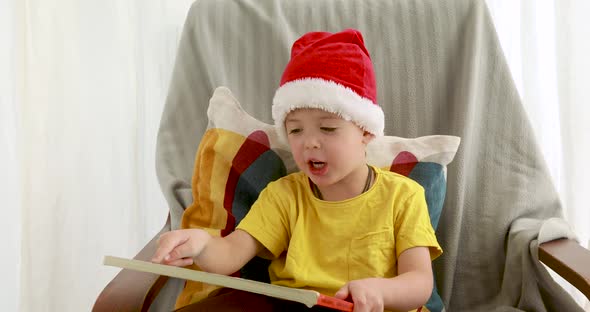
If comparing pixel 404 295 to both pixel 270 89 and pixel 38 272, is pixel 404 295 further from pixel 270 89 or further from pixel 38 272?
pixel 38 272

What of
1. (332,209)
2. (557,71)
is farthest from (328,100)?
(557,71)

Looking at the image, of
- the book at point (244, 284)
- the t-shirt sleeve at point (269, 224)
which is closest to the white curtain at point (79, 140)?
the t-shirt sleeve at point (269, 224)

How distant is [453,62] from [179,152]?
2.10 ft

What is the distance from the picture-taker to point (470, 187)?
57.3 inches

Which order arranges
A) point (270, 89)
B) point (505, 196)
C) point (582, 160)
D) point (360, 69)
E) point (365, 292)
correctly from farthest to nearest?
1. point (582, 160)
2. point (270, 89)
3. point (505, 196)
4. point (360, 69)
5. point (365, 292)

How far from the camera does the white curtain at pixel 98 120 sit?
1.63 metres

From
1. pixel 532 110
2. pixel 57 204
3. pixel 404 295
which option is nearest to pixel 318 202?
pixel 404 295

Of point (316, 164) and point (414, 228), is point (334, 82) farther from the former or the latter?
point (414, 228)

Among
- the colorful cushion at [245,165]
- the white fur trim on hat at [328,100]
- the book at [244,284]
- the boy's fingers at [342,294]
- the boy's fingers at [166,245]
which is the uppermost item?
the white fur trim on hat at [328,100]

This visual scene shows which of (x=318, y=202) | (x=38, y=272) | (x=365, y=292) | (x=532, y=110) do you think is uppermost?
(x=532, y=110)

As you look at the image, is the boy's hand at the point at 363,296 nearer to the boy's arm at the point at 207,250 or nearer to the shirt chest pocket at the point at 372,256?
the shirt chest pocket at the point at 372,256

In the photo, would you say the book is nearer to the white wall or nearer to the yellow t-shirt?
the yellow t-shirt

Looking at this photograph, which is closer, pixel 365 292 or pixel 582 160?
pixel 365 292

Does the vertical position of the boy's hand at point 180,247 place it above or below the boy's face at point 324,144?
below
